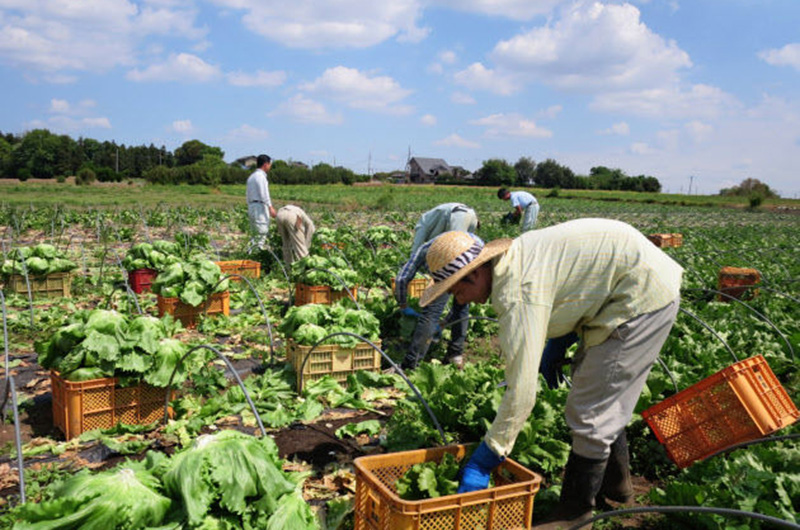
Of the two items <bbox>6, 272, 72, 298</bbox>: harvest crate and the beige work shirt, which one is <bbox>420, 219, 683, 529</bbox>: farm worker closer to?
the beige work shirt

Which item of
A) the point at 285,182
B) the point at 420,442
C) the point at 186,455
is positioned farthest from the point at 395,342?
the point at 285,182

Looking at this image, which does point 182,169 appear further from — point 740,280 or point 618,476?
point 618,476

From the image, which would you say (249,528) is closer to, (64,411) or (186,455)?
(186,455)

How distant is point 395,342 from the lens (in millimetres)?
7176

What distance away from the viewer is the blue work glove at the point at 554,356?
3940 mm

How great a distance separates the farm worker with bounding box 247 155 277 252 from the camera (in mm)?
10039

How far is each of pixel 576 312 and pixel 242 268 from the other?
24.3 ft

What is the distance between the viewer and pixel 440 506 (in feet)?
8.16

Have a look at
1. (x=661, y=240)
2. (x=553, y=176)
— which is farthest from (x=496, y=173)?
(x=661, y=240)

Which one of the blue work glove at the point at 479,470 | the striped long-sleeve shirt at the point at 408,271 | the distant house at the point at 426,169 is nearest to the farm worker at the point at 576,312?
the blue work glove at the point at 479,470

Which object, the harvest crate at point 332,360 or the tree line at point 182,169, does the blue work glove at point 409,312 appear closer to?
the harvest crate at point 332,360

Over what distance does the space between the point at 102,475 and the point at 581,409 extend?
94.4 inches

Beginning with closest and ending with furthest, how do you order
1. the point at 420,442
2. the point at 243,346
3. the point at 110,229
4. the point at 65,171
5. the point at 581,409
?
the point at 581,409 < the point at 420,442 < the point at 243,346 < the point at 110,229 < the point at 65,171

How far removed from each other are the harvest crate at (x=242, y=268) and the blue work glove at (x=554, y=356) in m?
6.20
